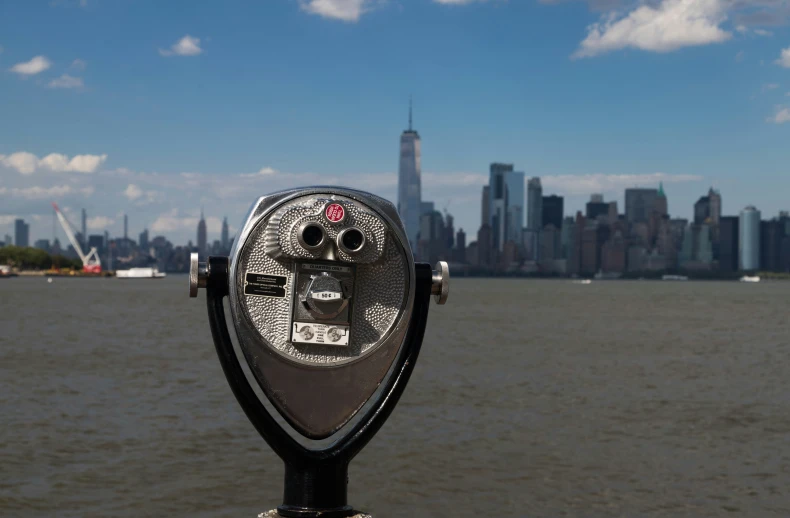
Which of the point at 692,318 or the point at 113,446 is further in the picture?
the point at 692,318

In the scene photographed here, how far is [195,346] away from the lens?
92.2 ft

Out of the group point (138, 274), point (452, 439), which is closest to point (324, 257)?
point (452, 439)

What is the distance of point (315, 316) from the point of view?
3.14 meters

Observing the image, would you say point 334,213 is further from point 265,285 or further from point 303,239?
point 265,285

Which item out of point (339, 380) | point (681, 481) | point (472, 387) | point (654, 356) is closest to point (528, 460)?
point (681, 481)

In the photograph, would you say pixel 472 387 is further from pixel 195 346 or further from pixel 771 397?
pixel 195 346

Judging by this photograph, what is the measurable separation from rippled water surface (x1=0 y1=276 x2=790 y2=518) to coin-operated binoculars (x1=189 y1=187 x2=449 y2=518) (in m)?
6.00

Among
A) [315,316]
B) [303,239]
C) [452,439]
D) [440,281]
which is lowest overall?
[452,439]

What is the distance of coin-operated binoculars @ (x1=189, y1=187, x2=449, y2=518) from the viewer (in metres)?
3.15

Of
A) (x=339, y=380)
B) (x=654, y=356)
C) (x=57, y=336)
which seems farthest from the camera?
(x=57, y=336)

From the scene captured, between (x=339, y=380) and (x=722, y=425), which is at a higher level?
(x=339, y=380)

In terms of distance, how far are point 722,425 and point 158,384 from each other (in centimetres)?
929

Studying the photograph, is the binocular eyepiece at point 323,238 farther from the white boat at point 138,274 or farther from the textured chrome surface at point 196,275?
the white boat at point 138,274

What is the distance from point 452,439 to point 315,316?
33.6 feet
